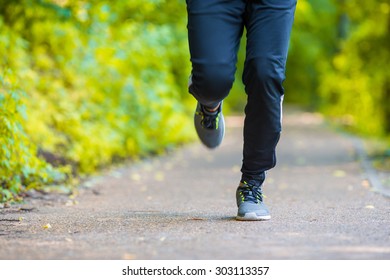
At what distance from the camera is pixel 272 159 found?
16.4 feet

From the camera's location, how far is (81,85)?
35.6ft

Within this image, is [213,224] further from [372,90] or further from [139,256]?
[372,90]

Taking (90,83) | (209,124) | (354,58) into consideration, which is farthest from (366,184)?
(354,58)

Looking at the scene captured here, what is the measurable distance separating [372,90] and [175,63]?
14.7ft

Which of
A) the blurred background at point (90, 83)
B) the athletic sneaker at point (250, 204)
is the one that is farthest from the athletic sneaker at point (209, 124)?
the blurred background at point (90, 83)

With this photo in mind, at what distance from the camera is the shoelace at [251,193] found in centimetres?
504

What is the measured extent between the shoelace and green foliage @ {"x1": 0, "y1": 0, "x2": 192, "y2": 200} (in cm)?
206

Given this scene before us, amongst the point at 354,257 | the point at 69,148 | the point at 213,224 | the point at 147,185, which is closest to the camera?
the point at 354,257

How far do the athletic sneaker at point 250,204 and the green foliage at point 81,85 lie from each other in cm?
206

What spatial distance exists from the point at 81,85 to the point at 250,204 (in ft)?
20.5

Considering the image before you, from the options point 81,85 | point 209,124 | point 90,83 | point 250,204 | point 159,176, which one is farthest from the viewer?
point 90,83

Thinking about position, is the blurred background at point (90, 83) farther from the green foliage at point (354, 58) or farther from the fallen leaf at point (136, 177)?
the fallen leaf at point (136, 177)

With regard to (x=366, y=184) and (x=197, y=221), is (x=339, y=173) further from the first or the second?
(x=197, y=221)

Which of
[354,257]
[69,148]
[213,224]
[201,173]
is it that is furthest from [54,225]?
[201,173]
